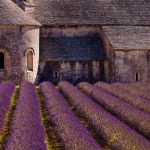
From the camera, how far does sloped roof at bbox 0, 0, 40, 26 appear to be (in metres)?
30.2

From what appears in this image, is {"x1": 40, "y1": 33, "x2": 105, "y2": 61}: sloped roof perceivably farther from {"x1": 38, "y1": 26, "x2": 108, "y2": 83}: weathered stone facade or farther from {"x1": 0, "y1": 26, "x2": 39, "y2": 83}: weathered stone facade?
{"x1": 0, "y1": 26, "x2": 39, "y2": 83}: weathered stone facade

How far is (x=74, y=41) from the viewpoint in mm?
34281

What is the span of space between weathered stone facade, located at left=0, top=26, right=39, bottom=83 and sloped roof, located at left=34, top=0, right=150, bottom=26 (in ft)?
10.8

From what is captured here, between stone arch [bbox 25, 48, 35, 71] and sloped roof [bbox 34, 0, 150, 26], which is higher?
sloped roof [bbox 34, 0, 150, 26]

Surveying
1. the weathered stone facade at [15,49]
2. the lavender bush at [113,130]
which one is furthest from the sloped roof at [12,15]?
the lavender bush at [113,130]

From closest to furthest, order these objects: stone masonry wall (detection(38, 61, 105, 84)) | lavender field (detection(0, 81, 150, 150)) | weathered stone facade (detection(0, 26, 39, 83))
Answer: lavender field (detection(0, 81, 150, 150)) → weathered stone facade (detection(0, 26, 39, 83)) → stone masonry wall (detection(38, 61, 105, 84))

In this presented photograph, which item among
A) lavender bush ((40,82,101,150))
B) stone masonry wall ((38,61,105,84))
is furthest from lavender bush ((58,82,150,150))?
stone masonry wall ((38,61,105,84))

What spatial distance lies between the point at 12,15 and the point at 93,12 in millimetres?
7676

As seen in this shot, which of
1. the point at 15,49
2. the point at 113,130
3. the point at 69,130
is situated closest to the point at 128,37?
the point at 15,49

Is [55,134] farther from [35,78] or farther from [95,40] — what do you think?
[95,40]

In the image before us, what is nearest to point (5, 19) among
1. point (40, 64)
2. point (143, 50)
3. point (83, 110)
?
point (40, 64)

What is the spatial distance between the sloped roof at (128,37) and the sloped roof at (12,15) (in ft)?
18.3

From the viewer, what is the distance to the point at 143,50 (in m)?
32.9

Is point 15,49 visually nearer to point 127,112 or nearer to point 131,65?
point 131,65
